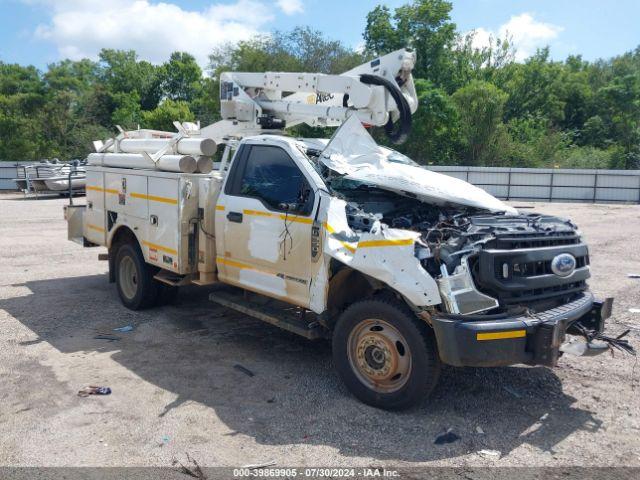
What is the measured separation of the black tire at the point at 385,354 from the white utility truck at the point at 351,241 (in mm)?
11

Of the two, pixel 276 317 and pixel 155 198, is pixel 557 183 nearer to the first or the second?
pixel 155 198

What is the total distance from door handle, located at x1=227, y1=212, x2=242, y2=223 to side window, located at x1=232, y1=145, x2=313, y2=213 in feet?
0.71

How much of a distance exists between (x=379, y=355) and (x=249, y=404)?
1.17 metres

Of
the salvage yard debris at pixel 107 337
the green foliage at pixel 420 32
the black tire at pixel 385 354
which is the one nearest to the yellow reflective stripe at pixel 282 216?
the black tire at pixel 385 354

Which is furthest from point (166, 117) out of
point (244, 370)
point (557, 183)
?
point (244, 370)

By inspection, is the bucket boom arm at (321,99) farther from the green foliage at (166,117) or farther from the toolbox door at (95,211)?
the green foliage at (166,117)

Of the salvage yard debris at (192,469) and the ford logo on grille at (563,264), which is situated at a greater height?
the ford logo on grille at (563,264)

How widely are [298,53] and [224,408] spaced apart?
40.8m

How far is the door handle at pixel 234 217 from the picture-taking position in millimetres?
5941

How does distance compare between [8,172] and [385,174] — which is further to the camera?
[8,172]

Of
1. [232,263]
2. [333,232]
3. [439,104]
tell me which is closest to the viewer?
[333,232]

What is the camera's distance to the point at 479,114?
3828cm

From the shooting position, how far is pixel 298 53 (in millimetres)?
42656

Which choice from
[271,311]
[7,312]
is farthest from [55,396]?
[7,312]
